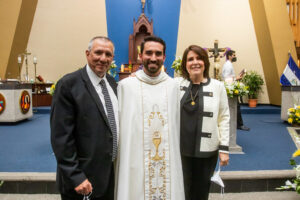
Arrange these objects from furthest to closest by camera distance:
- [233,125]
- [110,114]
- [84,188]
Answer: [233,125], [110,114], [84,188]

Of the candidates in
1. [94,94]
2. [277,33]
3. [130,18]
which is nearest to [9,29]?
[130,18]

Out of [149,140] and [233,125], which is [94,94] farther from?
[233,125]

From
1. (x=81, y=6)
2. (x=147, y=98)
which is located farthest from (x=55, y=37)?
(x=147, y=98)

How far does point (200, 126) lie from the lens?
173 cm

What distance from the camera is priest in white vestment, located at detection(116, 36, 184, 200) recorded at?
1.50 m

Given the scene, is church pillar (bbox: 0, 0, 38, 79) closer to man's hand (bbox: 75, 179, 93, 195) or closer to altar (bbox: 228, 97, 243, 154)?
altar (bbox: 228, 97, 243, 154)

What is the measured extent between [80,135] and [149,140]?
0.44m

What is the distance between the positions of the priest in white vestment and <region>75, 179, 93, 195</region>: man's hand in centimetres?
23

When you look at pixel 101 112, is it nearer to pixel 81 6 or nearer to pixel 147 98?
pixel 147 98

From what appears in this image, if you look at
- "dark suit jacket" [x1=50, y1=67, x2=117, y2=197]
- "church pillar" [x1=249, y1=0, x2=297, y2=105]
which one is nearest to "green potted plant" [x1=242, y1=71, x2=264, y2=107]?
"church pillar" [x1=249, y1=0, x2=297, y2=105]

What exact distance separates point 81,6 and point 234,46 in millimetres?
5319

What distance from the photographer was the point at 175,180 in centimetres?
159

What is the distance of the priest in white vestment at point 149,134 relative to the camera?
1.50 meters

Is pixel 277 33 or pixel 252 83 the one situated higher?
pixel 277 33
